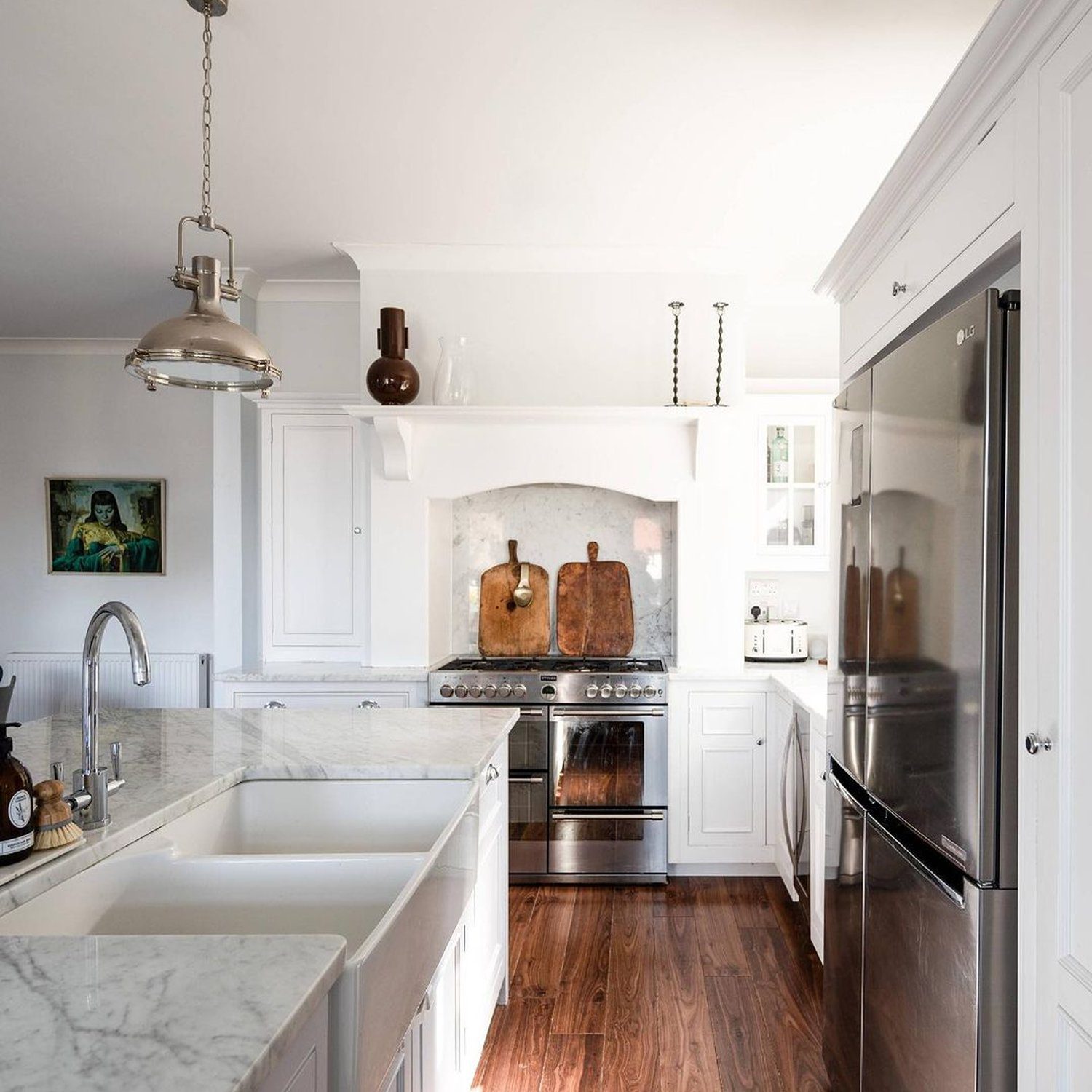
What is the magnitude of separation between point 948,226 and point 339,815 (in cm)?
177

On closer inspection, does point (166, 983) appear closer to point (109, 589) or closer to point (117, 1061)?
point (117, 1061)

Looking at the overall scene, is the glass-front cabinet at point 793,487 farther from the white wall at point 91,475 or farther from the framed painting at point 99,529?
the framed painting at point 99,529

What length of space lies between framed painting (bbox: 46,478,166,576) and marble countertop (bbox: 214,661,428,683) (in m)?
2.07

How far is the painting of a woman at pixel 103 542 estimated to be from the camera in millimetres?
5543

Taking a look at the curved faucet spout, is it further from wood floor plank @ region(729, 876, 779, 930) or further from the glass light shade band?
wood floor plank @ region(729, 876, 779, 930)

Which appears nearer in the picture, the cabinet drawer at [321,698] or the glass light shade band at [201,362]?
the glass light shade band at [201,362]

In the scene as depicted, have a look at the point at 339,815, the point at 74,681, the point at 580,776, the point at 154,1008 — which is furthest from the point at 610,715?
the point at 74,681

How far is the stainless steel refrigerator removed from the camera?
1317 mm

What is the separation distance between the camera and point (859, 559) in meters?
1.97

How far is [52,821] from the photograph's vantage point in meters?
1.37

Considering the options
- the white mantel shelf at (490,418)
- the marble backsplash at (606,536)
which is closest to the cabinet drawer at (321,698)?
the marble backsplash at (606,536)

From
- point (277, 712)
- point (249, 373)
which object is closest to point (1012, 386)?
point (249, 373)

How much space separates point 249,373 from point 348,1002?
1500 millimetres

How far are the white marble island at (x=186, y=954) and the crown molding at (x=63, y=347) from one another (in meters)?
3.88
